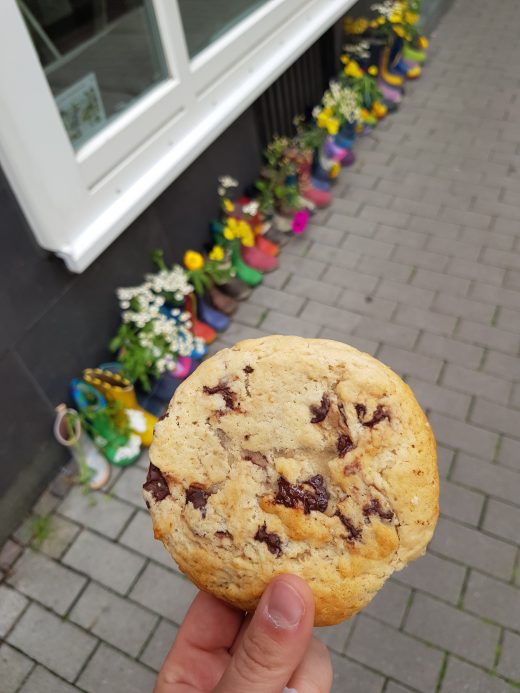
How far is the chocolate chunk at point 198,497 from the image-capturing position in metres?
1.58

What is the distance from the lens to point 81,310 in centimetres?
353

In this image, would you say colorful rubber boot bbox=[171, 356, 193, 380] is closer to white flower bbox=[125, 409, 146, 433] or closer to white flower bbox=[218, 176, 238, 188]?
white flower bbox=[125, 409, 146, 433]

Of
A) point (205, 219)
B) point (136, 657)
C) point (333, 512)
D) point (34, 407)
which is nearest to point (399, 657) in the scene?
point (136, 657)

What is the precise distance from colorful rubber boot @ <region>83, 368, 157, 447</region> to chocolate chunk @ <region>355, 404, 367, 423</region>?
7.30 feet

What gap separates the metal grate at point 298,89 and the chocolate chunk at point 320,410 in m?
4.13

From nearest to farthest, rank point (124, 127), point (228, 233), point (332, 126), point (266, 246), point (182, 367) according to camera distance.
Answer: point (124, 127) < point (182, 367) < point (228, 233) < point (266, 246) < point (332, 126)

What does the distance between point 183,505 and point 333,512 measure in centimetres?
43

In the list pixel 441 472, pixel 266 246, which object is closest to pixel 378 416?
pixel 441 472

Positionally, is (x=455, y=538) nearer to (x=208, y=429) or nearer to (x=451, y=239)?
(x=208, y=429)

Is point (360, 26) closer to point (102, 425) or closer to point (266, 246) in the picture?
point (266, 246)

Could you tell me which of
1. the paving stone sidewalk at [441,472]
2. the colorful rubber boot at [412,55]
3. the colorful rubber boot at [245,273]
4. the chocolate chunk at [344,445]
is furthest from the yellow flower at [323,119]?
the chocolate chunk at [344,445]

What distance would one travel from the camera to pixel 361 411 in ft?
4.95

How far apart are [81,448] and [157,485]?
2112 millimetres

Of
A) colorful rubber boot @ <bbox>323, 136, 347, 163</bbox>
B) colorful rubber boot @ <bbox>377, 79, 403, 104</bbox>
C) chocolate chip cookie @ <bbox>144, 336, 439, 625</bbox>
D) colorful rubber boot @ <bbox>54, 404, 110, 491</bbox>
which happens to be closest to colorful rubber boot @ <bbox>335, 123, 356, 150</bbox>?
colorful rubber boot @ <bbox>323, 136, 347, 163</bbox>
